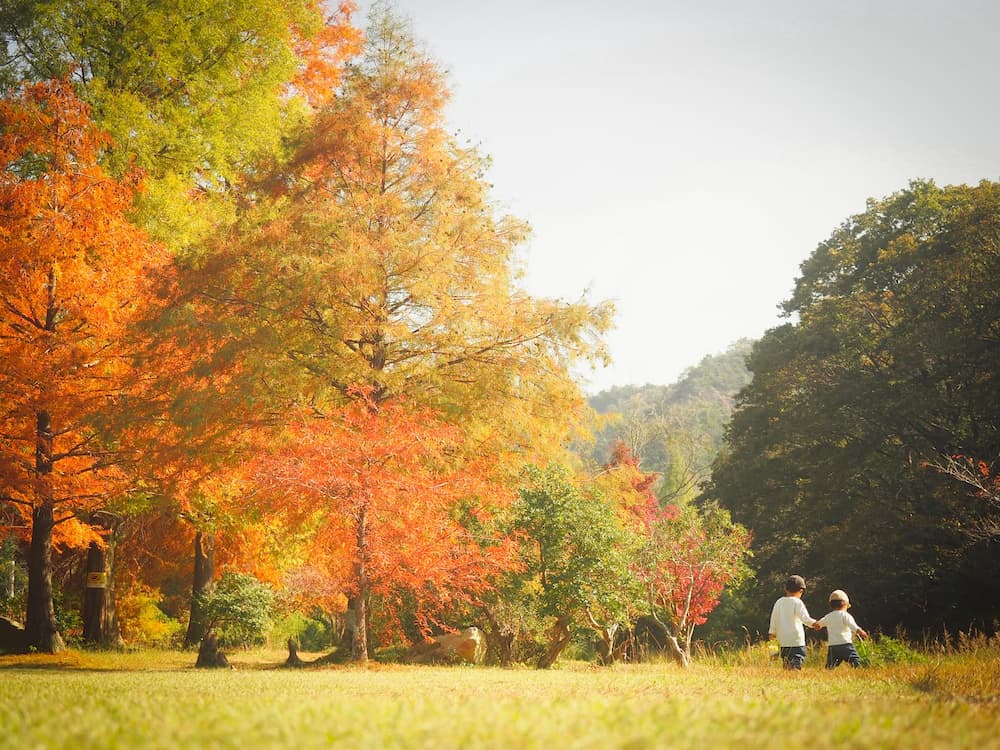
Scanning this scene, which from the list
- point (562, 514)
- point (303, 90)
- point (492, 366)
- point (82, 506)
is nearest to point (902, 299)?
point (562, 514)

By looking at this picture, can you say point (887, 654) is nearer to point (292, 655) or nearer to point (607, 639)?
point (607, 639)

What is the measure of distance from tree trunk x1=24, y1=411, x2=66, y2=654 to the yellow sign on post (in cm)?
416

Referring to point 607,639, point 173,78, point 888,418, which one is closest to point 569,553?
point 607,639

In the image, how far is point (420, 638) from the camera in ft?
63.5

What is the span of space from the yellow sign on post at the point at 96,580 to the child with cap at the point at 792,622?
18.9m

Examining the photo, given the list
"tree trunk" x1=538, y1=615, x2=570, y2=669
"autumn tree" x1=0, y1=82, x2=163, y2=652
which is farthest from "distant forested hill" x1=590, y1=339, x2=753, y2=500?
"autumn tree" x1=0, y1=82, x2=163, y2=652

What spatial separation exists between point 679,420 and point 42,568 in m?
76.5

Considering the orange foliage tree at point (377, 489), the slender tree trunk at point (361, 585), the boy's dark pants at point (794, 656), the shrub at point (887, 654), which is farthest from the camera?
the slender tree trunk at point (361, 585)

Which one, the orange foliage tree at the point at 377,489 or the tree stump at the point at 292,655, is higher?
the orange foliage tree at the point at 377,489

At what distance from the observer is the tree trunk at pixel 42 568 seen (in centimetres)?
1631

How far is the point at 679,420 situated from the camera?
8662cm

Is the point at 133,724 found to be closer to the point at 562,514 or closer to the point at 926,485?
the point at 562,514

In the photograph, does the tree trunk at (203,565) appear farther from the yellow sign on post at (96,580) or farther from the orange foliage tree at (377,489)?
the orange foliage tree at (377,489)

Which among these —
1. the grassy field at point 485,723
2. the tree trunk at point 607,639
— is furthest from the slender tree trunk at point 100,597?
the grassy field at point 485,723
